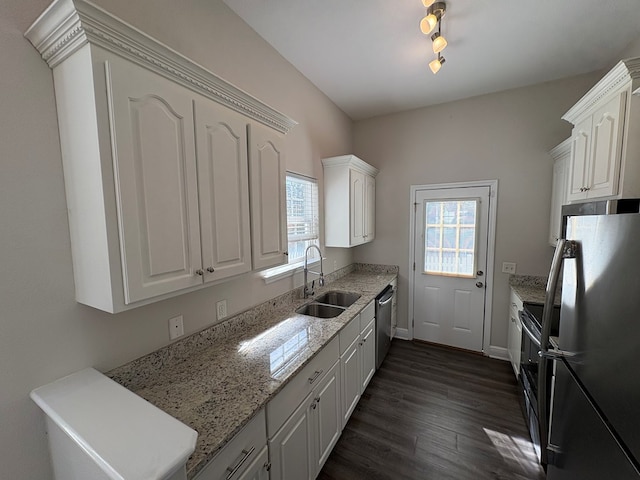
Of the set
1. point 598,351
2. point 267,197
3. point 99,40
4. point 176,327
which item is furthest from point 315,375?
point 99,40

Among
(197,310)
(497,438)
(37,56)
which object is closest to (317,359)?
(197,310)

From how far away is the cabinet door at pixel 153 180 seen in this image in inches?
34.7

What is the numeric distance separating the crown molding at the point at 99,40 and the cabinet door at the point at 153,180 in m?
0.04

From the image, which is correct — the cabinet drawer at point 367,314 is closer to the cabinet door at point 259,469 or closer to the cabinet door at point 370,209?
the cabinet door at point 370,209

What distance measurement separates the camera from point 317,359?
1532 mm

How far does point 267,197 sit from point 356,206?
1588 mm

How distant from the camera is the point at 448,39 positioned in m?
2.00

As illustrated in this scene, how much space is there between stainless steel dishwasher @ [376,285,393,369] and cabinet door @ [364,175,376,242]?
748 mm

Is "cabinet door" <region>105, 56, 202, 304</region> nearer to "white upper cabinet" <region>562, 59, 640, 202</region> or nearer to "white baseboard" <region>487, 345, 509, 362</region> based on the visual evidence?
"white upper cabinet" <region>562, 59, 640, 202</region>

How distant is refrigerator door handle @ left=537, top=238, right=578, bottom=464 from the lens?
104 centimetres

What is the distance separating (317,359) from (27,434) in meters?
1.20

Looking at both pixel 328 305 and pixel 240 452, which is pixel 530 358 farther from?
pixel 240 452

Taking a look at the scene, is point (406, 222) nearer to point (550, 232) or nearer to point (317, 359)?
point (550, 232)

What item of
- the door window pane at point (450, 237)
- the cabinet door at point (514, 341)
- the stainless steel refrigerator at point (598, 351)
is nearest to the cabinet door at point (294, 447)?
the stainless steel refrigerator at point (598, 351)
